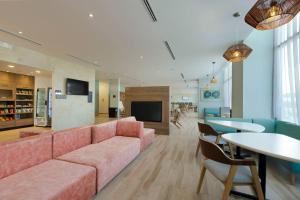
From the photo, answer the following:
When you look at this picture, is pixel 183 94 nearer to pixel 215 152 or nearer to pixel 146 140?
pixel 146 140

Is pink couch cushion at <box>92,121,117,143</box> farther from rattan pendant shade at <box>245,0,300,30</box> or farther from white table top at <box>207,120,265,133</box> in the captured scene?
rattan pendant shade at <box>245,0,300,30</box>

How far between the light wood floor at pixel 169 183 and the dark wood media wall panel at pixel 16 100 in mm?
6774

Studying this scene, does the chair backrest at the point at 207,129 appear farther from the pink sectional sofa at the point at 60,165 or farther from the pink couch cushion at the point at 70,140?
the pink couch cushion at the point at 70,140

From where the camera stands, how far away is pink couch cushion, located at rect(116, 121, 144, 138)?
361 cm

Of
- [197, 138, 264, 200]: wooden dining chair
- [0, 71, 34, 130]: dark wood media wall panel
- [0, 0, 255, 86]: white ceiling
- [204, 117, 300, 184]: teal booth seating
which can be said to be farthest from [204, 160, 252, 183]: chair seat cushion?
[0, 71, 34, 130]: dark wood media wall panel

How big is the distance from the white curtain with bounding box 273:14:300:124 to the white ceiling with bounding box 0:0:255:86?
805 mm

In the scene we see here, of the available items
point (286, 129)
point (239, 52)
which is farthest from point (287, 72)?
point (239, 52)

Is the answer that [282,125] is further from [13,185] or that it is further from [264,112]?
[13,185]

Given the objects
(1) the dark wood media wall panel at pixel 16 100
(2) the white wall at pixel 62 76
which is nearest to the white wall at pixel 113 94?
(2) the white wall at pixel 62 76

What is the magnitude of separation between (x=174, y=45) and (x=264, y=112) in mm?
3332

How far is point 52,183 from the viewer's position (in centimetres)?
150

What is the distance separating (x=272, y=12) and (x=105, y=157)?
9.15ft

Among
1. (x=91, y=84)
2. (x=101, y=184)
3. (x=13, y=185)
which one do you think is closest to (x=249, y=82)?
(x=101, y=184)

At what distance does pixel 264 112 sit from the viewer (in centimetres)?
428
